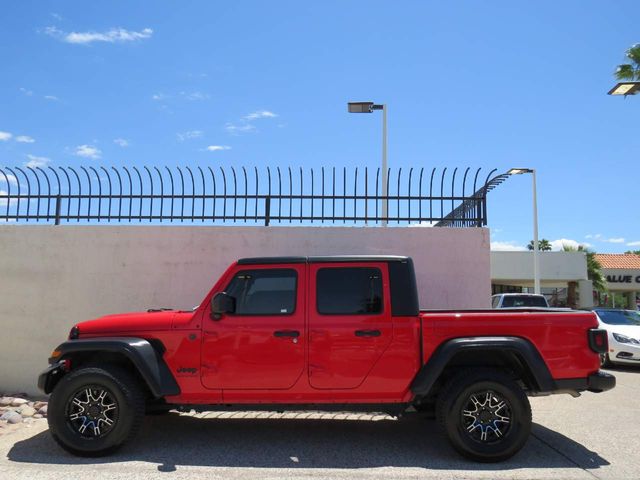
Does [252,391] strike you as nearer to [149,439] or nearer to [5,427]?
[149,439]

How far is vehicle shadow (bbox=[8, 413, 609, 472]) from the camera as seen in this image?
5379mm

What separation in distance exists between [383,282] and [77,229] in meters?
5.28

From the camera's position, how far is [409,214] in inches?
348

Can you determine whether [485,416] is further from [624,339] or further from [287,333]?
[624,339]

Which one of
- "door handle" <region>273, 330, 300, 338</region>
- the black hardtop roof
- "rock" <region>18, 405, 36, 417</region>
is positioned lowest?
"rock" <region>18, 405, 36, 417</region>

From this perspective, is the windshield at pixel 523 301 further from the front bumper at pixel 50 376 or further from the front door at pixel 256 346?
the front bumper at pixel 50 376

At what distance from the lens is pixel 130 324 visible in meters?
5.80

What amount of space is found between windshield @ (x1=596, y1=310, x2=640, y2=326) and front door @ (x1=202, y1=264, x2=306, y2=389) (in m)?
10.7

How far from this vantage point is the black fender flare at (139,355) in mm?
5469

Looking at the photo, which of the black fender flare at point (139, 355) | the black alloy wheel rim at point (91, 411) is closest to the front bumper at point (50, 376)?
the black fender flare at point (139, 355)

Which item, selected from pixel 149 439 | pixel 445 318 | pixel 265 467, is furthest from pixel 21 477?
pixel 445 318

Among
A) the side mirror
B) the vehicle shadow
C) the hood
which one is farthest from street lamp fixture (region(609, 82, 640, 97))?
the hood

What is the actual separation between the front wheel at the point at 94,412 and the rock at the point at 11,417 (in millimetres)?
1936

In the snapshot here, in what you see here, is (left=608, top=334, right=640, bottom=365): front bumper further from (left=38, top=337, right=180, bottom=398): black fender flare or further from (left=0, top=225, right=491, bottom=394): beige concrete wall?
(left=38, top=337, right=180, bottom=398): black fender flare
